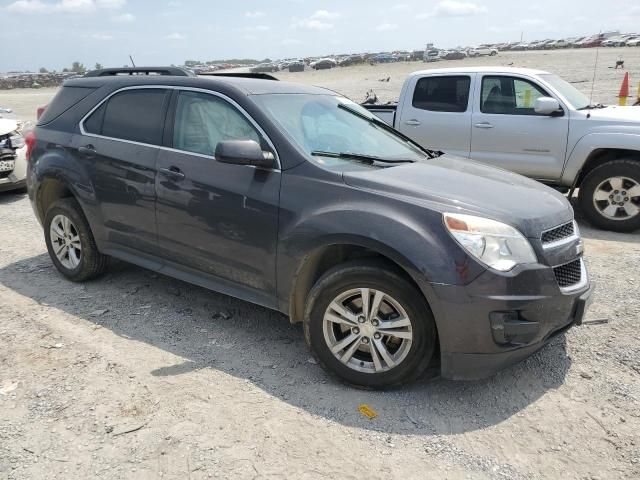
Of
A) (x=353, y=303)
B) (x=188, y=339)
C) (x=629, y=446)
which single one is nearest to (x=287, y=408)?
(x=353, y=303)

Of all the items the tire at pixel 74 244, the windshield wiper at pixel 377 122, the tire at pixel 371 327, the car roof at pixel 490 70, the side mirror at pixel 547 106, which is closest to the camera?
the tire at pixel 371 327

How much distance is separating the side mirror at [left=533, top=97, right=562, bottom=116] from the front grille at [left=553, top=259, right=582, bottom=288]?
3994 millimetres

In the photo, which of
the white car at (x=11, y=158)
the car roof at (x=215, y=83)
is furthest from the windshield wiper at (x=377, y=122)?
the white car at (x=11, y=158)

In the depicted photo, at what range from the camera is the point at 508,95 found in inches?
291

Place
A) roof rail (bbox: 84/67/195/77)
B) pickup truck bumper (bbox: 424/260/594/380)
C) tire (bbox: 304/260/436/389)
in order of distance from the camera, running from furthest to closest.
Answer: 1. roof rail (bbox: 84/67/195/77)
2. tire (bbox: 304/260/436/389)
3. pickup truck bumper (bbox: 424/260/594/380)

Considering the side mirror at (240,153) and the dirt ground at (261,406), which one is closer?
the dirt ground at (261,406)

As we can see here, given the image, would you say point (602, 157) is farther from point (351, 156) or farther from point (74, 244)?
point (74, 244)

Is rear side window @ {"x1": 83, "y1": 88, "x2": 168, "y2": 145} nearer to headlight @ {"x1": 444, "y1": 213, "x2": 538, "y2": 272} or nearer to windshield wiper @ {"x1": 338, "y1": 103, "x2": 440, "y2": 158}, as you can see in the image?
windshield wiper @ {"x1": 338, "y1": 103, "x2": 440, "y2": 158}

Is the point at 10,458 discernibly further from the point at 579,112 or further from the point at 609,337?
the point at 579,112

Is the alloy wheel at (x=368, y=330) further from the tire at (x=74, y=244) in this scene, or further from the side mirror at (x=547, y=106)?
the side mirror at (x=547, y=106)

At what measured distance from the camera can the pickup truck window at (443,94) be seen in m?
7.71

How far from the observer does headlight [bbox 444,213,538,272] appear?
2.98m

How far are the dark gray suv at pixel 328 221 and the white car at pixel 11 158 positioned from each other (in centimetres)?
398

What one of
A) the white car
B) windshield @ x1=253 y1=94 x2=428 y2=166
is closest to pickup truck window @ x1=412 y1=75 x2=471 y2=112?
windshield @ x1=253 y1=94 x2=428 y2=166
